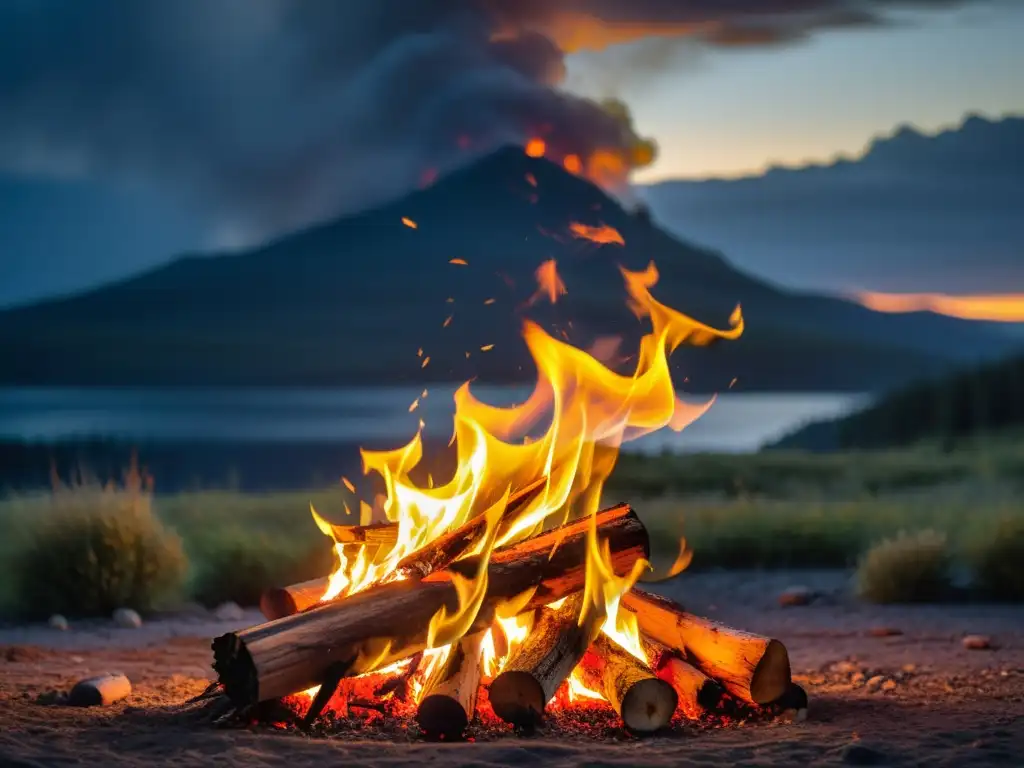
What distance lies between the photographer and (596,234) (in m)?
5.64

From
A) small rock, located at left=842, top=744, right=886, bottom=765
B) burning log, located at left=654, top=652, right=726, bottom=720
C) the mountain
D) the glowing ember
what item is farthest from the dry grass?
the mountain

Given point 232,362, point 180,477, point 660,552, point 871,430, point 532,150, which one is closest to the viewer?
point 532,150

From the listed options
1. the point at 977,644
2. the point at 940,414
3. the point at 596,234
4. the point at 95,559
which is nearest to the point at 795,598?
the point at 977,644

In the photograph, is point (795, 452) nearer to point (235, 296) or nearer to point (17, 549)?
point (17, 549)

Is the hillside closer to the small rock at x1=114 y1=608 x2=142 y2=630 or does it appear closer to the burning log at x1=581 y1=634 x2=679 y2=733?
the small rock at x1=114 y1=608 x2=142 y2=630

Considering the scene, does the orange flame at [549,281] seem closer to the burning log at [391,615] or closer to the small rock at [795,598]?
the burning log at [391,615]

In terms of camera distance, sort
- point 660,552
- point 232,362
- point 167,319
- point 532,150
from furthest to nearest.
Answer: point 167,319 → point 232,362 → point 660,552 → point 532,150

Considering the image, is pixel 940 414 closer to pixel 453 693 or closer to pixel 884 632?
pixel 884 632

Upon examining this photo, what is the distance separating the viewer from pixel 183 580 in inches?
331

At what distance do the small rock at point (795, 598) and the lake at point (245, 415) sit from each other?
5881 centimetres

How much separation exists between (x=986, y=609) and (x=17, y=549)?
6877 mm

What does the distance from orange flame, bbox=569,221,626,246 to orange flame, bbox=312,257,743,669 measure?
203mm

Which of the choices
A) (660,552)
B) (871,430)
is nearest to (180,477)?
(871,430)

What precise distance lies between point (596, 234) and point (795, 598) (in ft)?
14.2
